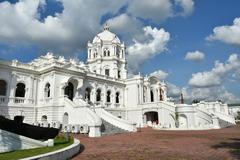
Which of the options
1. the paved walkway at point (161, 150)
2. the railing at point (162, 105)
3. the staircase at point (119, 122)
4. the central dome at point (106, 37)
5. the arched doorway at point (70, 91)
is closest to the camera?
the paved walkway at point (161, 150)

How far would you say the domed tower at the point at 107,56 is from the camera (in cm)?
5100

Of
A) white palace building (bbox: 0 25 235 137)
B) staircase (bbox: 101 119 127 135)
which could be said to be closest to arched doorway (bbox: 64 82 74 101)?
white palace building (bbox: 0 25 235 137)

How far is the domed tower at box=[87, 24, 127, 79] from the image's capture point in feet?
167

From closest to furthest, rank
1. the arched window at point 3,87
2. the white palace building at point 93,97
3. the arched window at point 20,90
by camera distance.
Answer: the white palace building at point 93,97 → the arched window at point 3,87 → the arched window at point 20,90

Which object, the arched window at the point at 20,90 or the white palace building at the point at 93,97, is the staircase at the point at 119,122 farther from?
the arched window at the point at 20,90

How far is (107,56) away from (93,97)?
51.3 ft

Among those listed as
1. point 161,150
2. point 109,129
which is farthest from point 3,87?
point 161,150

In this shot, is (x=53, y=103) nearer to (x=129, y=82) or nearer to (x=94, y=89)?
(x=94, y=89)

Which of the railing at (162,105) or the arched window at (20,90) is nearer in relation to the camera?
the arched window at (20,90)

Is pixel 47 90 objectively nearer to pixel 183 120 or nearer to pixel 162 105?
pixel 162 105

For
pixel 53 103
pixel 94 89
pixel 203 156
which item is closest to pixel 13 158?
pixel 203 156

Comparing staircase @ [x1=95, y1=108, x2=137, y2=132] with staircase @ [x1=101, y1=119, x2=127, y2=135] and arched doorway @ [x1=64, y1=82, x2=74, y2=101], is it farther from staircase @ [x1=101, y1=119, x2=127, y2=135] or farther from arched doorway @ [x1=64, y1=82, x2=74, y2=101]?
arched doorway @ [x1=64, y1=82, x2=74, y2=101]

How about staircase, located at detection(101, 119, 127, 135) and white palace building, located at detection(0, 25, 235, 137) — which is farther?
white palace building, located at detection(0, 25, 235, 137)

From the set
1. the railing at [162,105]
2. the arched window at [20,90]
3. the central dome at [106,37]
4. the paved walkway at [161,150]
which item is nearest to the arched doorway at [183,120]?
the railing at [162,105]
